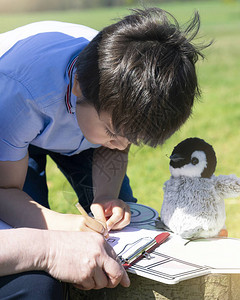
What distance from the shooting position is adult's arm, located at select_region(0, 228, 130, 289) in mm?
900

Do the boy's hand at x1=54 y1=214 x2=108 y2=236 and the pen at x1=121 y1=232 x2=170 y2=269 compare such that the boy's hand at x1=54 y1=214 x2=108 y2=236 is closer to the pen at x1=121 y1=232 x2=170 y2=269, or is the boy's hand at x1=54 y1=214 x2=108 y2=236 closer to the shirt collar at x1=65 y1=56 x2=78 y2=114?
the pen at x1=121 y1=232 x2=170 y2=269

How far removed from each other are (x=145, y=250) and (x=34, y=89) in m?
0.52

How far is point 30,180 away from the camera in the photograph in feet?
5.87

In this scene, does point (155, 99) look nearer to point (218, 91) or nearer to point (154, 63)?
point (154, 63)

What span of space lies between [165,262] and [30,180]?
0.84 meters

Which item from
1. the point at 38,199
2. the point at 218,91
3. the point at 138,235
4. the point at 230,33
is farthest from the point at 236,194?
the point at 230,33

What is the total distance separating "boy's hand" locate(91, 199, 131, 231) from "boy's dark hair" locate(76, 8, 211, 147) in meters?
0.25

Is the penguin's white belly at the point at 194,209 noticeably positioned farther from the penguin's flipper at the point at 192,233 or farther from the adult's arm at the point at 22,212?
the adult's arm at the point at 22,212

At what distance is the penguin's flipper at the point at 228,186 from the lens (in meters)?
1.25

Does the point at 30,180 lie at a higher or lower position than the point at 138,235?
lower

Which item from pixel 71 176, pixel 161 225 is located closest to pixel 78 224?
pixel 161 225

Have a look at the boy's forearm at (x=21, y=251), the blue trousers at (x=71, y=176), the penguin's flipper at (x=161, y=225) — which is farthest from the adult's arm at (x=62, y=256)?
the blue trousers at (x=71, y=176)

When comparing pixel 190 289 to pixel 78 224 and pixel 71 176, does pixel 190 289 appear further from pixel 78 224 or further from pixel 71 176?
pixel 71 176

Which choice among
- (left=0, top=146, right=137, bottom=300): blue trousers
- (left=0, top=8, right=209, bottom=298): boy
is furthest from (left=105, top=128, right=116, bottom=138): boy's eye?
(left=0, top=146, right=137, bottom=300): blue trousers
